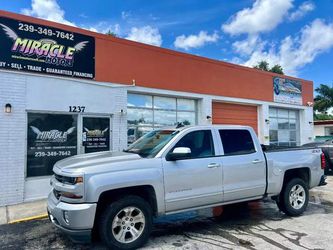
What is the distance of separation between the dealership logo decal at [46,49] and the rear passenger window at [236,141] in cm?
593

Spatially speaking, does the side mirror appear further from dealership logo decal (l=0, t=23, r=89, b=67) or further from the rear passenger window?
dealership logo decal (l=0, t=23, r=89, b=67)

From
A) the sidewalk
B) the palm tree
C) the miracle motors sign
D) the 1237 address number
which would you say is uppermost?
the palm tree

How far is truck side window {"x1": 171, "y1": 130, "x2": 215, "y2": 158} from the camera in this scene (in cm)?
605

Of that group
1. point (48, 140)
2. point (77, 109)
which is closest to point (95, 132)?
point (77, 109)

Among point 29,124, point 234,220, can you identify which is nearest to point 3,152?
point 29,124

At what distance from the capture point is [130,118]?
38.4 feet

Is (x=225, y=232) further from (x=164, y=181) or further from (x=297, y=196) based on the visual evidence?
(x=297, y=196)

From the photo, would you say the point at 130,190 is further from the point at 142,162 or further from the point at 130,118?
the point at 130,118

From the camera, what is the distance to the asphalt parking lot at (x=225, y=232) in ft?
17.8

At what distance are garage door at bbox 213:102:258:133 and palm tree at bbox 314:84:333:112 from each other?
39.3 m

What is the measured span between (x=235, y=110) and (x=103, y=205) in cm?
1162

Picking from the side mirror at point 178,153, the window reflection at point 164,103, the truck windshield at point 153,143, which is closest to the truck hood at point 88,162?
the truck windshield at point 153,143

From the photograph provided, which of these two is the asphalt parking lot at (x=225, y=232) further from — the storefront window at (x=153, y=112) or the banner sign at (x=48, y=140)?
the storefront window at (x=153, y=112)

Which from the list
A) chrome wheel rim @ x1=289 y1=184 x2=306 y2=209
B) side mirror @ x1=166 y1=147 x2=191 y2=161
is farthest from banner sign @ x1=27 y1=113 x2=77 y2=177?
chrome wheel rim @ x1=289 y1=184 x2=306 y2=209
